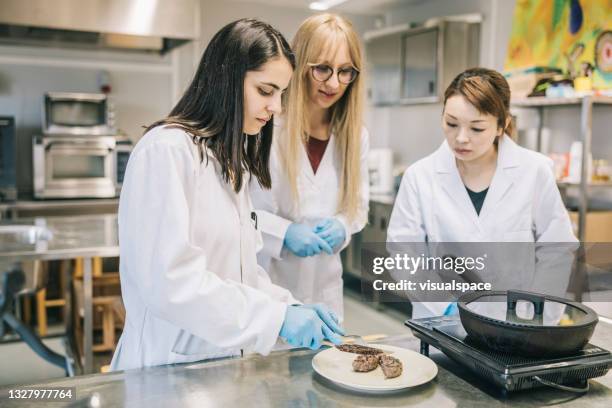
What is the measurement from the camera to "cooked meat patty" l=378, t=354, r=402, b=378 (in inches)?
45.9

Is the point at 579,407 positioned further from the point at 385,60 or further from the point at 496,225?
the point at 385,60

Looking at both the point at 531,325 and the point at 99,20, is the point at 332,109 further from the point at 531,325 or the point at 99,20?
the point at 99,20

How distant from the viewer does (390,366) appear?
1179 millimetres

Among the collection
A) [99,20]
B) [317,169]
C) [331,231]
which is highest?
[99,20]

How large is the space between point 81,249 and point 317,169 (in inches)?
47.1

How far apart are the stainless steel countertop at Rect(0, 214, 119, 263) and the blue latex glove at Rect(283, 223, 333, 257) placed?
3.33 ft

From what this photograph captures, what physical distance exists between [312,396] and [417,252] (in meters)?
0.84

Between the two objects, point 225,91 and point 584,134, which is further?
point 584,134

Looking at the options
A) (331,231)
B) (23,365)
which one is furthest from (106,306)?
(331,231)

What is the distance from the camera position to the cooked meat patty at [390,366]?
1.17m

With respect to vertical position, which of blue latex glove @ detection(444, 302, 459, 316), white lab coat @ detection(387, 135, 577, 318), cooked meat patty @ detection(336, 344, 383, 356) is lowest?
cooked meat patty @ detection(336, 344, 383, 356)

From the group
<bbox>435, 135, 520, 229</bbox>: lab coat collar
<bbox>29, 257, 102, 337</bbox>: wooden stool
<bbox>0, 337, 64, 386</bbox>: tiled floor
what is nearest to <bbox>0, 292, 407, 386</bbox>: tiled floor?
<bbox>0, 337, 64, 386</bbox>: tiled floor

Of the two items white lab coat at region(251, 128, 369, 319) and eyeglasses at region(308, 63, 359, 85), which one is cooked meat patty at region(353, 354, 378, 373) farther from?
eyeglasses at region(308, 63, 359, 85)

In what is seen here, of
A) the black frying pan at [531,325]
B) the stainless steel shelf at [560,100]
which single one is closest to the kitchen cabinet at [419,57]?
the stainless steel shelf at [560,100]
